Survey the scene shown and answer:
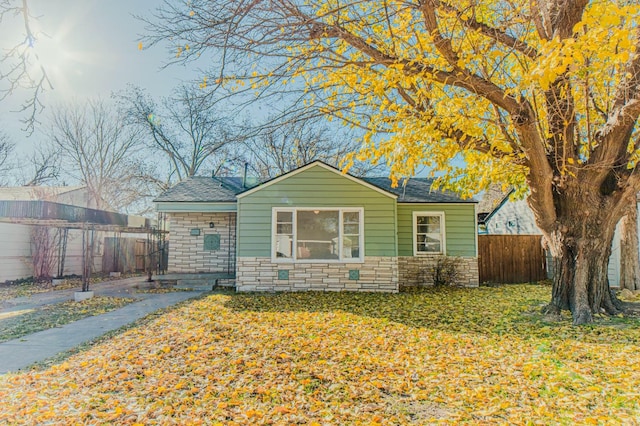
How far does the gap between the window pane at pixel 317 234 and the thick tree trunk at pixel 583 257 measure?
5.04m

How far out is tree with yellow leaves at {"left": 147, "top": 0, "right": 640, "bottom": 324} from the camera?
16.1ft

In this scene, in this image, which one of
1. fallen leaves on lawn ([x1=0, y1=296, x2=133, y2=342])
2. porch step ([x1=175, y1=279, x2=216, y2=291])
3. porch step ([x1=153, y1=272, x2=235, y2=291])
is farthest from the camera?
porch step ([x1=153, y1=272, x2=235, y2=291])

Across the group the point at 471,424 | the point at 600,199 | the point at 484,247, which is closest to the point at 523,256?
the point at 484,247

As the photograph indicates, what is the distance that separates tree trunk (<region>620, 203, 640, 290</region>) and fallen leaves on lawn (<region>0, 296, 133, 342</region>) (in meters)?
12.6

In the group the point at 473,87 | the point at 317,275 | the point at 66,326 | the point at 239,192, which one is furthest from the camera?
the point at 239,192

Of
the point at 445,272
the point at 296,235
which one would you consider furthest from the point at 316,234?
the point at 445,272

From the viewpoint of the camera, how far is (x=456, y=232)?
1127 centimetres

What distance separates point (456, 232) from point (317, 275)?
184 inches

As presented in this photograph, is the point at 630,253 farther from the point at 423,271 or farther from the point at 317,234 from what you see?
the point at 317,234

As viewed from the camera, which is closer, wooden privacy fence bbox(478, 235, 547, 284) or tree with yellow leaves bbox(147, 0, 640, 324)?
tree with yellow leaves bbox(147, 0, 640, 324)

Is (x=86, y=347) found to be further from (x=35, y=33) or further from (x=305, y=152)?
(x=305, y=152)

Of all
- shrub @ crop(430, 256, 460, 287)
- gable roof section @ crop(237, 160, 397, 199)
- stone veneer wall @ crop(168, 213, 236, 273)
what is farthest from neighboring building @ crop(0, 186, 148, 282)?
shrub @ crop(430, 256, 460, 287)

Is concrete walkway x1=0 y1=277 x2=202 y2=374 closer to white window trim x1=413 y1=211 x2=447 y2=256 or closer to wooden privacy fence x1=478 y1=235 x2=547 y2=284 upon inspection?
white window trim x1=413 y1=211 x2=447 y2=256

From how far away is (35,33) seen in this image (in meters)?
3.24
